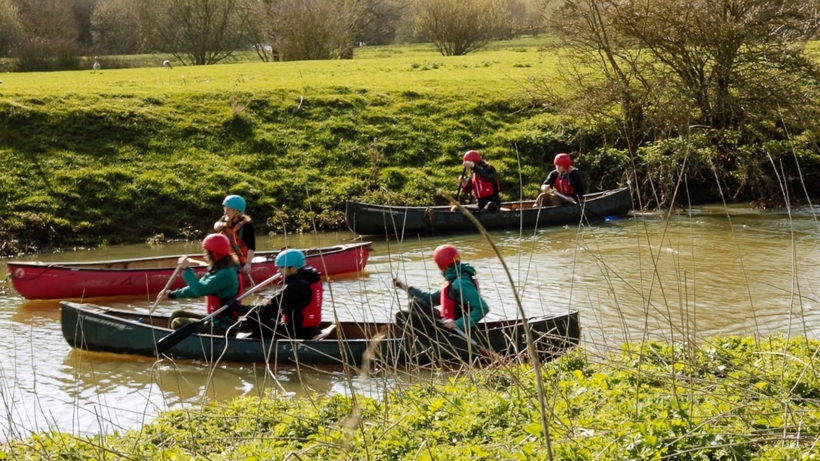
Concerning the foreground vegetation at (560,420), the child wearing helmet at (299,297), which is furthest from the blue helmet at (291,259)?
the foreground vegetation at (560,420)

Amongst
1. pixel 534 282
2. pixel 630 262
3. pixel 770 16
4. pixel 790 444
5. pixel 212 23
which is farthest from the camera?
pixel 212 23

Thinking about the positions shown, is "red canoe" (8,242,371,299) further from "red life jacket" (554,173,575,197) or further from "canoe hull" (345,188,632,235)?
"red life jacket" (554,173,575,197)

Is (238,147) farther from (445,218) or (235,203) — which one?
(235,203)

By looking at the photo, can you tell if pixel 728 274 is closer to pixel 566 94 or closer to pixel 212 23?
pixel 566 94

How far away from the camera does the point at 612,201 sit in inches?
770

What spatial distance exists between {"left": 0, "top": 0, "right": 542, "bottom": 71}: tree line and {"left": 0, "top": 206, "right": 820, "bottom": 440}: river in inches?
789

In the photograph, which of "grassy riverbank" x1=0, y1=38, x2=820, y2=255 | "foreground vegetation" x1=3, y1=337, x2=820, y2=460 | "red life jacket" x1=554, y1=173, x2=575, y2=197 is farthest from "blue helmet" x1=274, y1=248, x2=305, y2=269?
"red life jacket" x1=554, y1=173, x2=575, y2=197

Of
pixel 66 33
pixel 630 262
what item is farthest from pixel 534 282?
pixel 66 33

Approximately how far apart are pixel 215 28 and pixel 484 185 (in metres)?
26.3

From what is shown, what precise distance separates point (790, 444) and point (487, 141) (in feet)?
63.7

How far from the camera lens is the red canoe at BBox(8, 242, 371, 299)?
13.3 meters

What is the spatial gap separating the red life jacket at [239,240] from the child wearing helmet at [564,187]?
7.47 metres

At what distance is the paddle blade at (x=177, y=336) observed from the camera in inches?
394

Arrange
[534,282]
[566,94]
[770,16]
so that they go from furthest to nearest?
1. [566,94]
2. [770,16]
3. [534,282]
